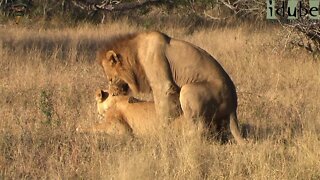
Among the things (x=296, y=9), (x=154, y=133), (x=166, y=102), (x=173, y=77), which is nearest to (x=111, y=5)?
(x=296, y=9)

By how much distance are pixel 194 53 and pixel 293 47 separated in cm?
Result: 589

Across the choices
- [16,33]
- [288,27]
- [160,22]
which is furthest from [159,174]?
[160,22]

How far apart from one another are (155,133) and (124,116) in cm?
77

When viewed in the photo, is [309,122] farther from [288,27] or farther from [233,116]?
[288,27]

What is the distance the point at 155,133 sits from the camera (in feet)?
22.0

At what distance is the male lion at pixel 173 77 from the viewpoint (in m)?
6.76

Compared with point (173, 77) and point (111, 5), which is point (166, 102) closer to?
point (173, 77)

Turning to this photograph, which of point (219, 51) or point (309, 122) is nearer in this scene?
point (309, 122)

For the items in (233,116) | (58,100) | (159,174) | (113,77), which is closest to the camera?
(159,174)

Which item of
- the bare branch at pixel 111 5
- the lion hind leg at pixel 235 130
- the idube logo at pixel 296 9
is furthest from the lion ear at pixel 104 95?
the bare branch at pixel 111 5

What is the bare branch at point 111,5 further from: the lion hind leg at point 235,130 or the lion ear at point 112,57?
the lion hind leg at point 235,130

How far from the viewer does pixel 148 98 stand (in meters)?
8.98

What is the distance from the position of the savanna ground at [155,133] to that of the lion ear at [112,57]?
774 mm

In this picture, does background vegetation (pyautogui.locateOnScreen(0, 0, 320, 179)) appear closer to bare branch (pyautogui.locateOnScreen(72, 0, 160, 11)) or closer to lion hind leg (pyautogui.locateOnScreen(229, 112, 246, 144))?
lion hind leg (pyautogui.locateOnScreen(229, 112, 246, 144))
